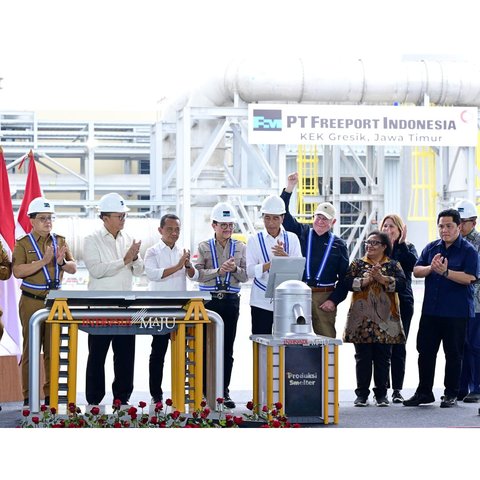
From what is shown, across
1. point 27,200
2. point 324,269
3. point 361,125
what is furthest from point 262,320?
point 361,125

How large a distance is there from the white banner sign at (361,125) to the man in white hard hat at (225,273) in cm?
1442

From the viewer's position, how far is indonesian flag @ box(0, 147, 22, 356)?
348 inches

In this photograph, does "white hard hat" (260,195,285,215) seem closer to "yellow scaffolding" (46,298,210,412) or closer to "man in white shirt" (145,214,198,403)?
"man in white shirt" (145,214,198,403)

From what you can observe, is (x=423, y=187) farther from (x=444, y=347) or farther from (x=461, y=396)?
(x=444, y=347)

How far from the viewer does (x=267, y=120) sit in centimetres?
2258

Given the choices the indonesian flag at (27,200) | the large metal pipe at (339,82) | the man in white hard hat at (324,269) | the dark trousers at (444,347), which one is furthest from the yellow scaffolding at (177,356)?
the large metal pipe at (339,82)

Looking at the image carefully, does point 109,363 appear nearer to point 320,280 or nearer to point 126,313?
point 320,280

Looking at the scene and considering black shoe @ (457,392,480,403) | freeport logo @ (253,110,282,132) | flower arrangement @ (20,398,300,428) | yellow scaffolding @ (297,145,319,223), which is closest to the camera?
flower arrangement @ (20,398,300,428)

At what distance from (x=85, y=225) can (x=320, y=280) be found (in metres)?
17.7

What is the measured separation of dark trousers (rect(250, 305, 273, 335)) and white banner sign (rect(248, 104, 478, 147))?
1464 cm

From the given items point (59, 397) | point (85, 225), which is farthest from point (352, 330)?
point (85, 225)

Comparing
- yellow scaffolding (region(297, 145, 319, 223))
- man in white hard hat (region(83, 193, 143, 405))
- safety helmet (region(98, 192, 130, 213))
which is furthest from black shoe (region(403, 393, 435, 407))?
yellow scaffolding (region(297, 145, 319, 223))

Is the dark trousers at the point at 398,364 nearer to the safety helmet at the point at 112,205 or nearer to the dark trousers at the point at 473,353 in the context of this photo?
the dark trousers at the point at 473,353

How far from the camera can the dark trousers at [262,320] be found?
8.05 m
